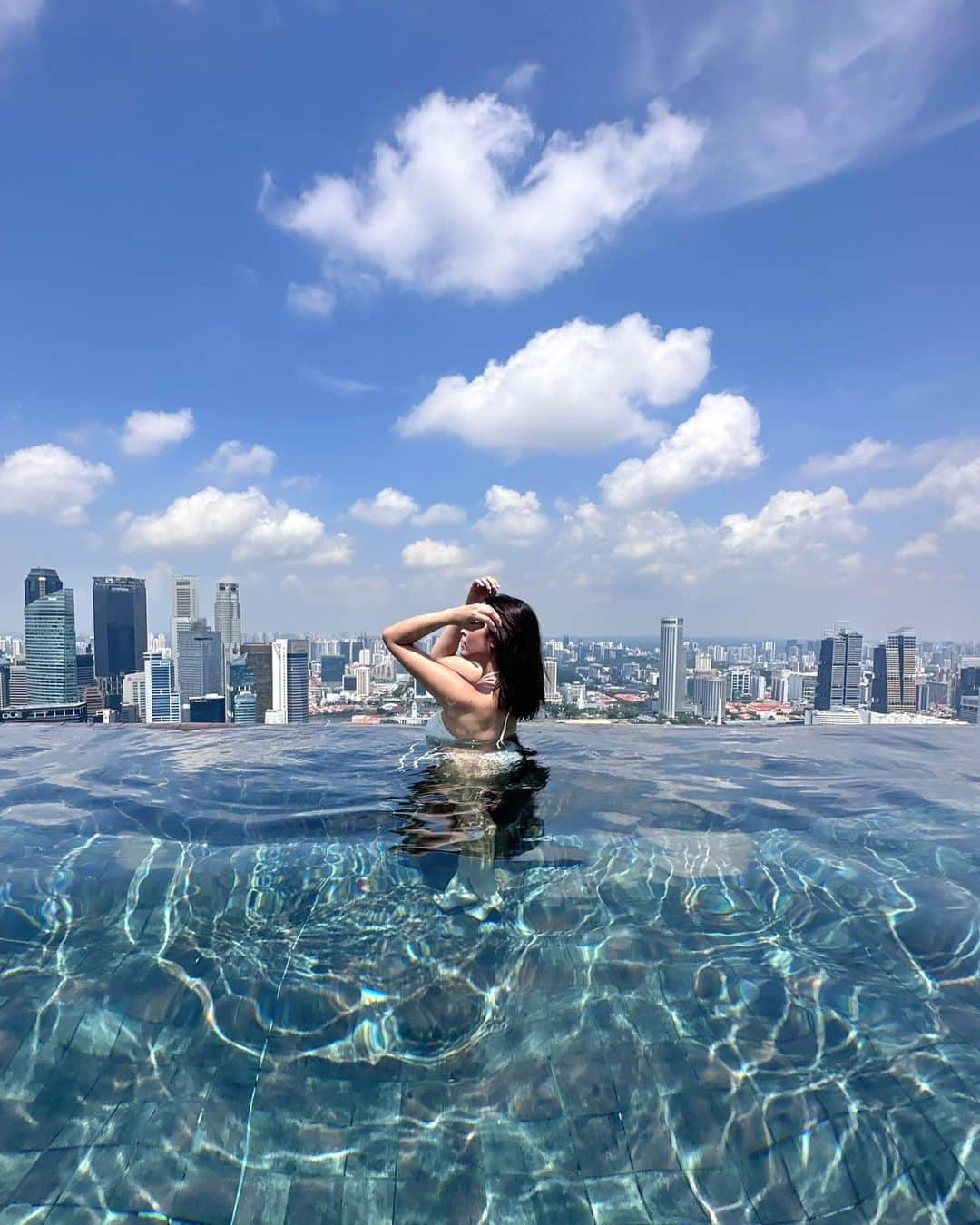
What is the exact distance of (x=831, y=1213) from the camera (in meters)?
1.36

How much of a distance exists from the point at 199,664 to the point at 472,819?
44290 mm

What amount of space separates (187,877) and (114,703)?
4274 centimetres

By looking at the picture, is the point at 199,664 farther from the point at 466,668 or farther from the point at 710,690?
the point at 466,668

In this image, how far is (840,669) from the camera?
103ft

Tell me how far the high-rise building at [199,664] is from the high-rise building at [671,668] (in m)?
28.6

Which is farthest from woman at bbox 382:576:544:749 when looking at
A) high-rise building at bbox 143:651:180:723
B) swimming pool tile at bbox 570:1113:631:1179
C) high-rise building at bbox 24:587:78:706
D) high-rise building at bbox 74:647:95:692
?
high-rise building at bbox 74:647:95:692

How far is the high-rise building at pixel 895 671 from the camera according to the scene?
29.8m

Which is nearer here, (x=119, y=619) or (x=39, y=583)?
(x=39, y=583)

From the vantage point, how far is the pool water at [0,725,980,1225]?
143 cm

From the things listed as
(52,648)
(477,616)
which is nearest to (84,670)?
(52,648)

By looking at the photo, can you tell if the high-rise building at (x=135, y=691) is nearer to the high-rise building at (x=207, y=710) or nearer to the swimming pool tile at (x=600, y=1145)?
the high-rise building at (x=207, y=710)

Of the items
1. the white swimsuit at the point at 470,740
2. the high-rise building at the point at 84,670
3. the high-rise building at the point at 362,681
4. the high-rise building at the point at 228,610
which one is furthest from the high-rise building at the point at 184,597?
the white swimsuit at the point at 470,740

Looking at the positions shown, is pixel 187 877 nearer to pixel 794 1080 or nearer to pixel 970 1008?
pixel 794 1080

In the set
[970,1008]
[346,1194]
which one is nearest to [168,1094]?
[346,1194]
